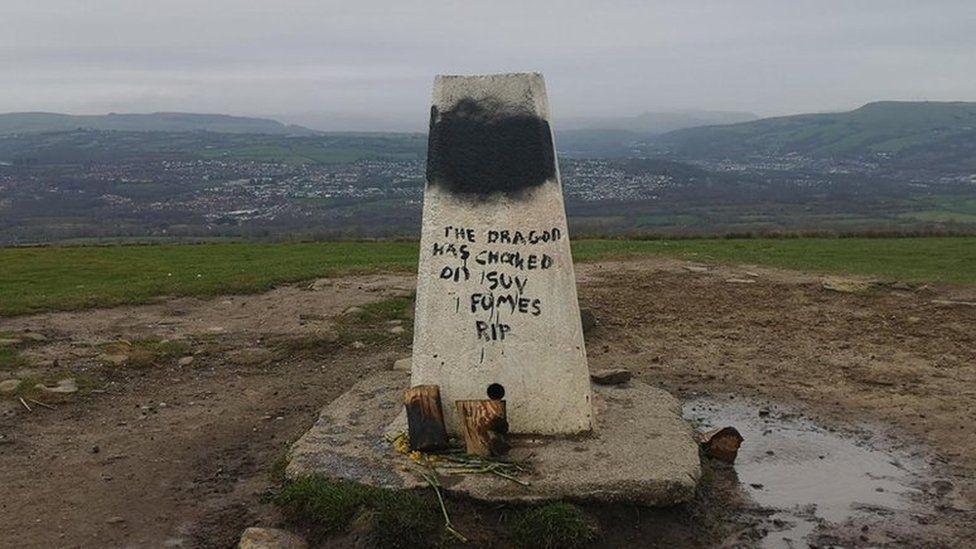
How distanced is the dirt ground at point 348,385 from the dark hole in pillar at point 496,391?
54.2 inches

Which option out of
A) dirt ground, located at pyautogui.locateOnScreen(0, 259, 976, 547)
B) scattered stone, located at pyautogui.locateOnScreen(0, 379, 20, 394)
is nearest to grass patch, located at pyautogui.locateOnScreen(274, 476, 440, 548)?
dirt ground, located at pyautogui.locateOnScreen(0, 259, 976, 547)

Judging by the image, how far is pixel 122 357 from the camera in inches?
471

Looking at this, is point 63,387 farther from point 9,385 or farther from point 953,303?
point 953,303

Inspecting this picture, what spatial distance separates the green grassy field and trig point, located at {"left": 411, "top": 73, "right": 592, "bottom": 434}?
378 inches

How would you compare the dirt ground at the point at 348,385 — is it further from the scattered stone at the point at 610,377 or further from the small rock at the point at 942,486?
the scattered stone at the point at 610,377

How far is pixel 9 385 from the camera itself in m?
10.5

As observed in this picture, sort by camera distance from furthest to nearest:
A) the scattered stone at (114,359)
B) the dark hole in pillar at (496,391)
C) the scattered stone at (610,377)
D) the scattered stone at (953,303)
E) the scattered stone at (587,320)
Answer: the scattered stone at (953,303)
the scattered stone at (587,320)
the scattered stone at (114,359)
the scattered stone at (610,377)
the dark hole in pillar at (496,391)

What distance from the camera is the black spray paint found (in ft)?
26.4

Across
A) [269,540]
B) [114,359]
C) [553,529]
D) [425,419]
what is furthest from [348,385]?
[553,529]

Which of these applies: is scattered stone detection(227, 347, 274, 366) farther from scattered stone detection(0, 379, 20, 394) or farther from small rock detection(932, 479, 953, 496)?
small rock detection(932, 479, 953, 496)

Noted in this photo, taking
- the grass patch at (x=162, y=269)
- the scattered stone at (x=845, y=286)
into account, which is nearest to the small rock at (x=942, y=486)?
the scattered stone at (x=845, y=286)

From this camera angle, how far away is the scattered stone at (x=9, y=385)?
34.1 ft

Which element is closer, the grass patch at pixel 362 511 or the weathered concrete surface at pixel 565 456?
the grass patch at pixel 362 511

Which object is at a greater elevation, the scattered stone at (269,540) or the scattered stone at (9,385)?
the scattered stone at (269,540)
